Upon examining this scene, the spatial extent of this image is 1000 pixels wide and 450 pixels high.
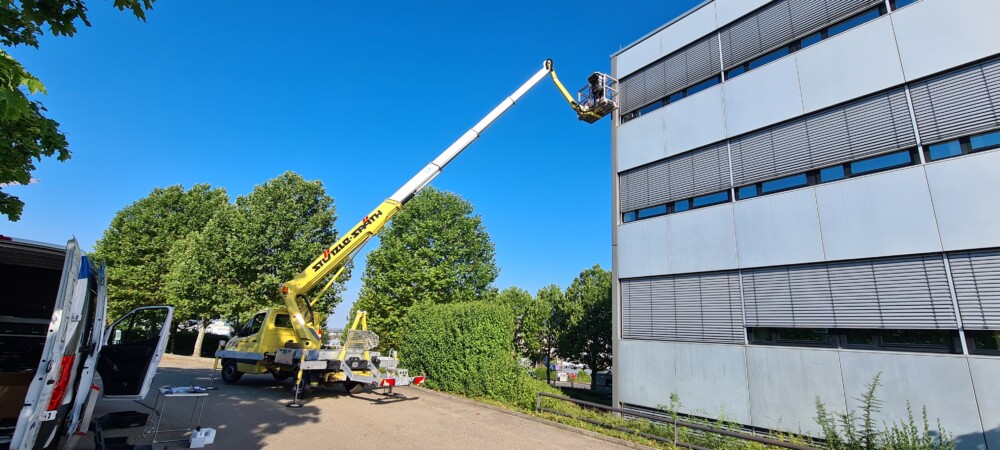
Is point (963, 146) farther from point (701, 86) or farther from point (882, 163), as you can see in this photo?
point (701, 86)

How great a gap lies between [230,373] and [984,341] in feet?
63.0

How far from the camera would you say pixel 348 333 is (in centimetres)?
1255

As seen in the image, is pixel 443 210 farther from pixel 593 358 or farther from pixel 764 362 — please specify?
pixel 764 362

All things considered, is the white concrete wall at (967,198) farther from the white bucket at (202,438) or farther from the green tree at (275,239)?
the green tree at (275,239)

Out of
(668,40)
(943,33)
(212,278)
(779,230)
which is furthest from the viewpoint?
(212,278)

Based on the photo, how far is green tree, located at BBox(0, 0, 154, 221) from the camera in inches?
134

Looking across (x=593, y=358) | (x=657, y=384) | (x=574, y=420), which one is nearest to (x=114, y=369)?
(x=574, y=420)

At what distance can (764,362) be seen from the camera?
1002cm

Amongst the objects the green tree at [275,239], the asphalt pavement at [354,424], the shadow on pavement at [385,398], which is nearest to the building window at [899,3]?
the asphalt pavement at [354,424]

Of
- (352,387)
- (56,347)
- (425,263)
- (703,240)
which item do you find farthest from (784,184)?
(425,263)

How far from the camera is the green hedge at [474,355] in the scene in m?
12.6

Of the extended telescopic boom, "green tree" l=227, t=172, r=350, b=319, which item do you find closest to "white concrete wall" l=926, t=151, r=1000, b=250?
the extended telescopic boom

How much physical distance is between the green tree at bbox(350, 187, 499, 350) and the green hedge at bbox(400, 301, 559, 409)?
9081 mm

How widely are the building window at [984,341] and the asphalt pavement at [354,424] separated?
6205 millimetres
